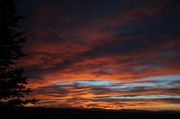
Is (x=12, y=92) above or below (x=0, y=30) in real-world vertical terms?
below

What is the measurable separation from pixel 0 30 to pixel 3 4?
1.93 metres

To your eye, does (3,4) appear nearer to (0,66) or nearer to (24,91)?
(0,66)

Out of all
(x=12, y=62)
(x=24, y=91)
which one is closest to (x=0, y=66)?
(x=12, y=62)

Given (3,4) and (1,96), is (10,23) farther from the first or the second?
(1,96)

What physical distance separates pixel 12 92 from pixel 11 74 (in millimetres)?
1277

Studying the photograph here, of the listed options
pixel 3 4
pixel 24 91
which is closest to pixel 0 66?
pixel 24 91

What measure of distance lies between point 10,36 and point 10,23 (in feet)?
3.22

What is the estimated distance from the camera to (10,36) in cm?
2481

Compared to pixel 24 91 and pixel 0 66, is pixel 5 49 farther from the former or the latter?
pixel 24 91

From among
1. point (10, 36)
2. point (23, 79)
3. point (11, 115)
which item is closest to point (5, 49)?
point (10, 36)

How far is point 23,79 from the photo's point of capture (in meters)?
24.7

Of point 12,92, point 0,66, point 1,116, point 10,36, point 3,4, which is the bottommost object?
point 1,116

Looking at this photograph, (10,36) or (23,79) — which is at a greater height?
(10,36)

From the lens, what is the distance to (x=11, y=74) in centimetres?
2461
